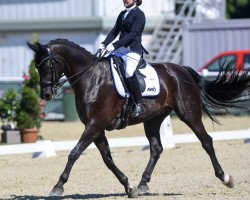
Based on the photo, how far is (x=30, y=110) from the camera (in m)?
18.4

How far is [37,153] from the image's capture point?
16234 millimetres

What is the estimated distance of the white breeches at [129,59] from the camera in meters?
11.1

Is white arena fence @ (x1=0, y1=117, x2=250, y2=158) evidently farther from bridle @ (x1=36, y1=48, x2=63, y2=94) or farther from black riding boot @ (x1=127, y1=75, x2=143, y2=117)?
bridle @ (x1=36, y1=48, x2=63, y2=94)

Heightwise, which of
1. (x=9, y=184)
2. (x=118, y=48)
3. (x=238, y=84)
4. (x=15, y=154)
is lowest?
(x=15, y=154)

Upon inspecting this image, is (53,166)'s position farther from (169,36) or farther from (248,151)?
(169,36)

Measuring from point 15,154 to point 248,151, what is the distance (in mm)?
4409

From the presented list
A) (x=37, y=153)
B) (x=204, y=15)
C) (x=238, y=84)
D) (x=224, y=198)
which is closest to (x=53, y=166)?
(x=37, y=153)

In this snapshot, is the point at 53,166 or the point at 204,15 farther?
the point at 204,15

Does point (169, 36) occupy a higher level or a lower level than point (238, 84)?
lower

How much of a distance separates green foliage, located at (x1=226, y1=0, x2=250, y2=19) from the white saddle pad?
30.3 meters

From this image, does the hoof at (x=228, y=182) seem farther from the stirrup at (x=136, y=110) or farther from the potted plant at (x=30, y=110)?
the potted plant at (x=30, y=110)

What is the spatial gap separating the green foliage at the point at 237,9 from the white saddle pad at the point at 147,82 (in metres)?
30.3

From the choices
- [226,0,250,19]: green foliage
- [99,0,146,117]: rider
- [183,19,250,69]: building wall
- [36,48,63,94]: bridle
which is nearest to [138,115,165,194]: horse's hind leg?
[99,0,146,117]: rider

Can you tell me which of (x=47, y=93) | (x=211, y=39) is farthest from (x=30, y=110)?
(x=211, y=39)
